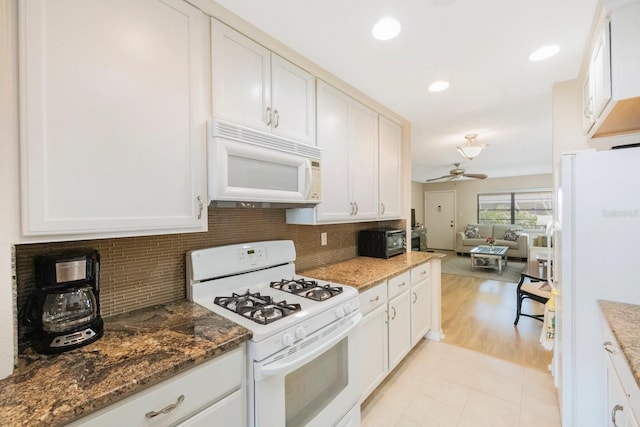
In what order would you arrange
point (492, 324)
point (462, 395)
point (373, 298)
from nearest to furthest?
point (373, 298), point (462, 395), point (492, 324)

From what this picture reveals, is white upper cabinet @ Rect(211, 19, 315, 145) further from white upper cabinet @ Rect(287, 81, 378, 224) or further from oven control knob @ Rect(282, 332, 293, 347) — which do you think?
oven control knob @ Rect(282, 332, 293, 347)

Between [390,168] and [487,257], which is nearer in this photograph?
[390,168]

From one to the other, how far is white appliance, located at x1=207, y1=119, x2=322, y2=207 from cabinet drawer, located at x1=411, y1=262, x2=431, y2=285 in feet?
3.98

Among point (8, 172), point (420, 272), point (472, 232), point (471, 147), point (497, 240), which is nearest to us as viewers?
point (8, 172)

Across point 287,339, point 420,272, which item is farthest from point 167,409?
point 420,272

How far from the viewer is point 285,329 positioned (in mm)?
1204

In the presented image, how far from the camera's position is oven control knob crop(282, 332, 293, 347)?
118 centimetres

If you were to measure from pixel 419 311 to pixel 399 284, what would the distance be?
1.93 feet

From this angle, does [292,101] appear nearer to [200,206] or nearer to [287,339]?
[200,206]

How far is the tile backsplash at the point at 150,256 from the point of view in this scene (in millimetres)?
1130

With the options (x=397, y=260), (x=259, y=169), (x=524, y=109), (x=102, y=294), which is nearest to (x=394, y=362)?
(x=397, y=260)

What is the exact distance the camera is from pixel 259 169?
151cm

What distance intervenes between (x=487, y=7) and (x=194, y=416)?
2171 millimetres

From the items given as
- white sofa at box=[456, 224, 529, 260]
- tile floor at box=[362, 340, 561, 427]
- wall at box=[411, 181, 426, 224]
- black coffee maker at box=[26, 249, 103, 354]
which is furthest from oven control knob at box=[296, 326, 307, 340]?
wall at box=[411, 181, 426, 224]
